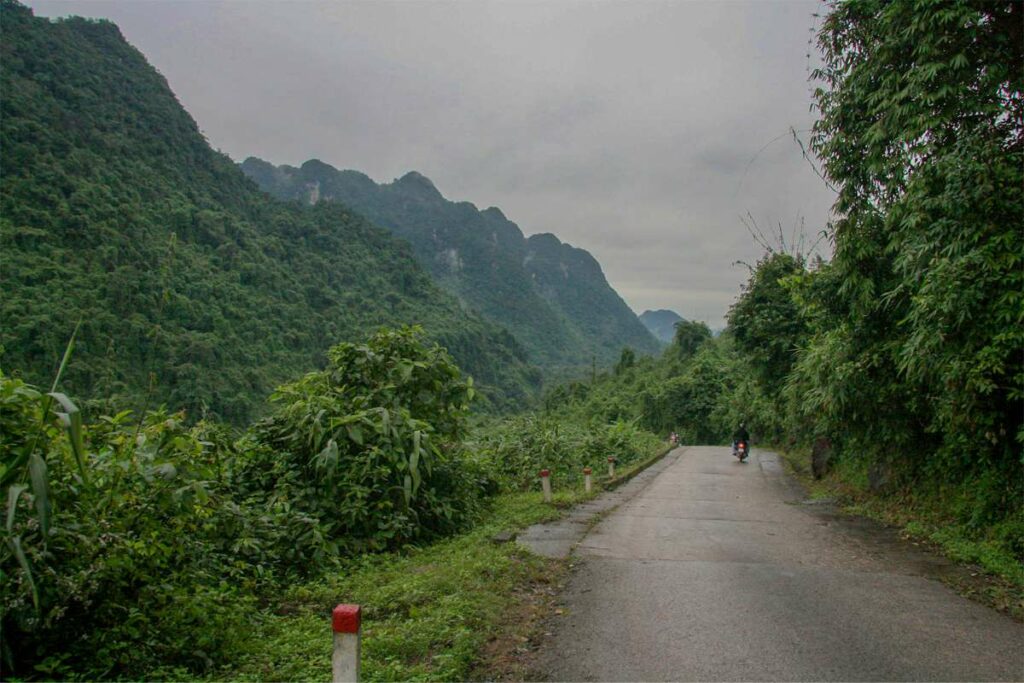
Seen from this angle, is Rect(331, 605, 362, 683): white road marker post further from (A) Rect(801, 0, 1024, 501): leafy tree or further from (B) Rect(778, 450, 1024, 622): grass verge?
(A) Rect(801, 0, 1024, 501): leafy tree

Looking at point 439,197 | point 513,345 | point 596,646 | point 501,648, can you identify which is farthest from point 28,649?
point 439,197

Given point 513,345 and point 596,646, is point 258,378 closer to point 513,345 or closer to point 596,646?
point 596,646

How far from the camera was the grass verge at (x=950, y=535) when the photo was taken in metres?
6.15

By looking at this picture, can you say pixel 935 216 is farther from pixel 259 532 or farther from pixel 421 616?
pixel 259 532

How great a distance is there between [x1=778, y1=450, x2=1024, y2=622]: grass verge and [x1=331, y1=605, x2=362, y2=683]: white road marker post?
18.5 ft

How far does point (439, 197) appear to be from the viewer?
169 meters

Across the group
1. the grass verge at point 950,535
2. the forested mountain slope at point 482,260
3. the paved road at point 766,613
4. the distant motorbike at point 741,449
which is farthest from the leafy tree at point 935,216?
the forested mountain slope at point 482,260

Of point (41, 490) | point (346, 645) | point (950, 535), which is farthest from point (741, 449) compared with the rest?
point (41, 490)

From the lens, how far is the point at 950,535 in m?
8.33

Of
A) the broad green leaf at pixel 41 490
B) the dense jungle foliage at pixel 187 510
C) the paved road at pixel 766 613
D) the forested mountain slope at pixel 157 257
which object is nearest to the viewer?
the broad green leaf at pixel 41 490

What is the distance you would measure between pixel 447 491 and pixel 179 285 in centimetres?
3820

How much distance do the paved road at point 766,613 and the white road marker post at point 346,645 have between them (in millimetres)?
1952

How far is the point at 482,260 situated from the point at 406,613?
482 ft

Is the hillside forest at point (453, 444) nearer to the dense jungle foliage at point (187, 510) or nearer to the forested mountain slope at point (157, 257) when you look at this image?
the dense jungle foliage at point (187, 510)
